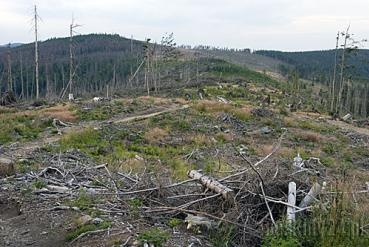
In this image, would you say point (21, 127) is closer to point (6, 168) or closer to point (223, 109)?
point (6, 168)

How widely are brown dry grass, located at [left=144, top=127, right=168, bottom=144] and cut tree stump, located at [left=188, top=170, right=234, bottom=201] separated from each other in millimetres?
8112

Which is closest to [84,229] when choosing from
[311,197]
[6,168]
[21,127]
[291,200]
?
[291,200]

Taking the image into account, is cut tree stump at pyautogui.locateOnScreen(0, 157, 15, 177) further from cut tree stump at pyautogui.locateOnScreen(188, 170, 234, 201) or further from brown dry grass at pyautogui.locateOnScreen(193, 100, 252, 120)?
brown dry grass at pyautogui.locateOnScreen(193, 100, 252, 120)

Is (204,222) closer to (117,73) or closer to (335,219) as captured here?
(335,219)

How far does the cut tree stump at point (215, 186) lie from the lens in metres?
6.12

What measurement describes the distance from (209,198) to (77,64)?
66.0 metres

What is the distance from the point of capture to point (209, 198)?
6.28 meters

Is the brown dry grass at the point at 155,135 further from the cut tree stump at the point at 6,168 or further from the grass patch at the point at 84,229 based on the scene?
the grass patch at the point at 84,229

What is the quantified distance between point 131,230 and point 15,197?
8.07ft

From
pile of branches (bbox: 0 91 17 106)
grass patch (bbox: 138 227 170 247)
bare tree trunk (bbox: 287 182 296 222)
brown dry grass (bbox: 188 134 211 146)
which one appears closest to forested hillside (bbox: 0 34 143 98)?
pile of branches (bbox: 0 91 17 106)

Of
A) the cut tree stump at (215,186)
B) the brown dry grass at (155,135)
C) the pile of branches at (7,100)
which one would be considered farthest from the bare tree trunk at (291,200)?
the pile of branches at (7,100)

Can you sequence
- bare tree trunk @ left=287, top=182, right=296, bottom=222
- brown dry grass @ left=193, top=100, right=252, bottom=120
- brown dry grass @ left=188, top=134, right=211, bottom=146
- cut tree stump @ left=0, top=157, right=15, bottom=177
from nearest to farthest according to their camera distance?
bare tree trunk @ left=287, top=182, right=296, bottom=222, cut tree stump @ left=0, top=157, right=15, bottom=177, brown dry grass @ left=188, top=134, right=211, bottom=146, brown dry grass @ left=193, top=100, right=252, bottom=120

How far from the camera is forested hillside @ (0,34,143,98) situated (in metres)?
77.1

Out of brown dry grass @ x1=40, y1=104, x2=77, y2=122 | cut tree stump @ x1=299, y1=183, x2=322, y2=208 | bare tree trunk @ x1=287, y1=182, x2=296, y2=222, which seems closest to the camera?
bare tree trunk @ x1=287, y1=182, x2=296, y2=222
